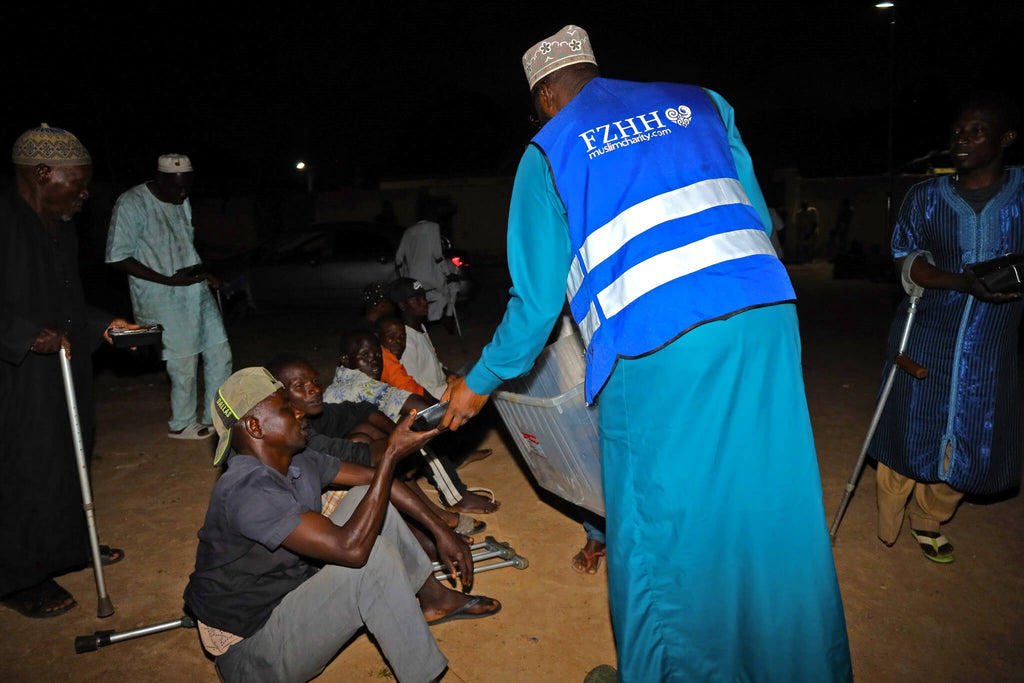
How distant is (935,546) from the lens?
3.75m

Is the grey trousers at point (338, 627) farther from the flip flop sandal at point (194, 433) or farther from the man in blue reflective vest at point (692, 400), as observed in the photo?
the flip flop sandal at point (194, 433)

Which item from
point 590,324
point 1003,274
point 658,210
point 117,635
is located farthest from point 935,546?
point 117,635

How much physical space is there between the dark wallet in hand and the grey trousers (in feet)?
9.16

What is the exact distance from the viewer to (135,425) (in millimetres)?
6539

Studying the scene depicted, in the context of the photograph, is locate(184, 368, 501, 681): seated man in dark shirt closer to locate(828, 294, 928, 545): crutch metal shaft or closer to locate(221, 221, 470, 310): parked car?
locate(828, 294, 928, 545): crutch metal shaft

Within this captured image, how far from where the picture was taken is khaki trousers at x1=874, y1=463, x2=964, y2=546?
12.2ft

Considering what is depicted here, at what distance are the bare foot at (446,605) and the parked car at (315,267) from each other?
30.6 feet

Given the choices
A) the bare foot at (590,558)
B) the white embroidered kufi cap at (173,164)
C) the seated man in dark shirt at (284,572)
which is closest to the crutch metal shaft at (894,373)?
the bare foot at (590,558)

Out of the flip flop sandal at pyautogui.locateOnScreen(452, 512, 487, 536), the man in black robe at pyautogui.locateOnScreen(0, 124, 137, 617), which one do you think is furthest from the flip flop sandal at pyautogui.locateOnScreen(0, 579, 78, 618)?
the flip flop sandal at pyautogui.locateOnScreen(452, 512, 487, 536)

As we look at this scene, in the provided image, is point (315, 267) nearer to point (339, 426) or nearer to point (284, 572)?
point (339, 426)

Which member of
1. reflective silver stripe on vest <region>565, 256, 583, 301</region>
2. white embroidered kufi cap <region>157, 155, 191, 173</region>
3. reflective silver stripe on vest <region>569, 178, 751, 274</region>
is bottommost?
reflective silver stripe on vest <region>565, 256, 583, 301</region>

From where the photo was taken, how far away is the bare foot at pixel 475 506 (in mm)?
4465

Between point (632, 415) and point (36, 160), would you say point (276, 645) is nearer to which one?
point (632, 415)

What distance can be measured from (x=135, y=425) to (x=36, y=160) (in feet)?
12.4
